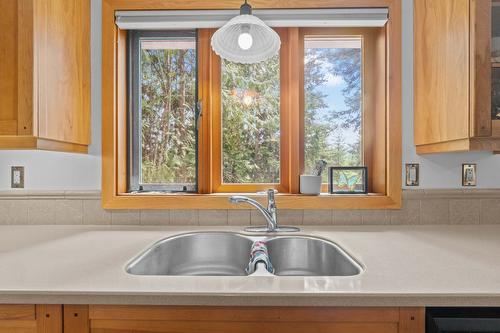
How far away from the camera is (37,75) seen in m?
1.26

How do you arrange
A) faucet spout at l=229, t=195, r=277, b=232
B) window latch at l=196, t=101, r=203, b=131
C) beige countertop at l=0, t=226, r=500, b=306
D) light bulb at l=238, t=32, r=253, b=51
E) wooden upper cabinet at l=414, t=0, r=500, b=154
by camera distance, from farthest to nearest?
window latch at l=196, t=101, r=203, b=131
faucet spout at l=229, t=195, r=277, b=232
light bulb at l=238, t=32, r=253, b=51
wooden upper cabinet at l=414, t=0, r=500, b=154
beige countertop at l=0, t=226, r=500, b=306

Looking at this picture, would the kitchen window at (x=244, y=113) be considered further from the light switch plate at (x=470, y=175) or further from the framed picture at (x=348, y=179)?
the light switch plate at (x=470, y=175)

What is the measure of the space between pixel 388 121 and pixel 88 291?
1.43m

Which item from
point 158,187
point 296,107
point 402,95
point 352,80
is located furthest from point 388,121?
point 158,187

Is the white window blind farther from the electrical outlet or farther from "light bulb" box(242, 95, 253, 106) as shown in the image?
the electrical outlet

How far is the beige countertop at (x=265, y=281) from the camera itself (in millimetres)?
816

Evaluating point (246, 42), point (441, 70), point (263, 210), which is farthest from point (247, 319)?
point (441, 70)

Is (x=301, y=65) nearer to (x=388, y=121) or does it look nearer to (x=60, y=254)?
(x=388, y=121)

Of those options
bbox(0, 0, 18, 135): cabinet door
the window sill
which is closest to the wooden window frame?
the window sill

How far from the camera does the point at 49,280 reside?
34.8 inches

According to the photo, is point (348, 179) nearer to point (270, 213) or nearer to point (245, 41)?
point (270, 213)

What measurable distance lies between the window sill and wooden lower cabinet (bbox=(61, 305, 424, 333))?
0.77 meters

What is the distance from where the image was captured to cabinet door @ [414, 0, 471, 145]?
1.25 m

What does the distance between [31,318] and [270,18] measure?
1.49 metres
